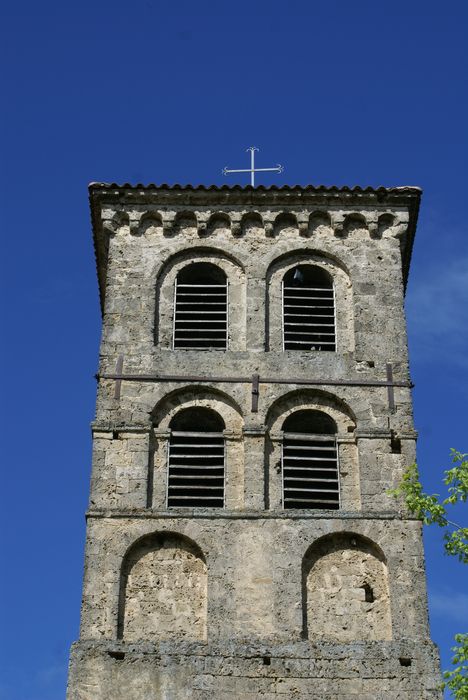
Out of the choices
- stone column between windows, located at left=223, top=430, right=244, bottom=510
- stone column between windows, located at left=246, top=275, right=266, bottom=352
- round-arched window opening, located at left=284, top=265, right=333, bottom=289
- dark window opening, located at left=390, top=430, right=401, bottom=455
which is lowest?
stone column between windows, located at left=223, top=430, right=244, bottom=510

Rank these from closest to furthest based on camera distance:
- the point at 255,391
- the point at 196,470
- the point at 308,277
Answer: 1. the point at 196,470
2. the point at 255,391
3. the point at 308,277

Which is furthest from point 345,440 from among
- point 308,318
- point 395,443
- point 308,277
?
point 308,277

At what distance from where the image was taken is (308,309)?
22.0 m

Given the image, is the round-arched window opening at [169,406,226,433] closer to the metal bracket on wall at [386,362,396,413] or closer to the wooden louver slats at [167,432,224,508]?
the wooden louver slats at [167,432,224,508]

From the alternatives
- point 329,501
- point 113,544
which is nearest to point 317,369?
point 329,501

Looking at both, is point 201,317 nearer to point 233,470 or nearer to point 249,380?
point 249,380

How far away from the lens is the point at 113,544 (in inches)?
741

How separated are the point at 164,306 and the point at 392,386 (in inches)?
153

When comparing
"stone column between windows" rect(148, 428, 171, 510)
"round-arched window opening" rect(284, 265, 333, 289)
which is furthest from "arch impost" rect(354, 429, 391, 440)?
"round-arched window opening" rect(284, 265, 333, 289)

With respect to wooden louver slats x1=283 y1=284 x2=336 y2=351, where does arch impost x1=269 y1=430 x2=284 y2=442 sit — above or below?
below

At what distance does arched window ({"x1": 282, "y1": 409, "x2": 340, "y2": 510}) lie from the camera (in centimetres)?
1964

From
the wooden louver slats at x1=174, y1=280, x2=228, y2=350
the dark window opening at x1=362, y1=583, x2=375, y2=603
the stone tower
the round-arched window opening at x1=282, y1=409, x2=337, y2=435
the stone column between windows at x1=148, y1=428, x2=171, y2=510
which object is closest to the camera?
the stone tower

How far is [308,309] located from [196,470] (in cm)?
361

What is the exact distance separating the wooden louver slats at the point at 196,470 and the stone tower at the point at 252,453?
3 cm
